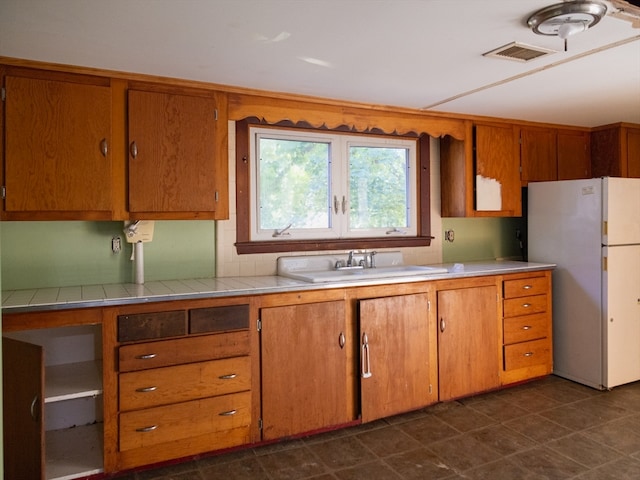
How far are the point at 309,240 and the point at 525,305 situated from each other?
1755 mm

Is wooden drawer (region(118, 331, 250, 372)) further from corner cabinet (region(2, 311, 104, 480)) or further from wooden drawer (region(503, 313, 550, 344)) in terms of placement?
wooden drawer (region(503, 313, 550, 344))

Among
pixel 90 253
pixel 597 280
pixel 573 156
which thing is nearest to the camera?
pixel 90 253

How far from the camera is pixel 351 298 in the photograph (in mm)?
2996

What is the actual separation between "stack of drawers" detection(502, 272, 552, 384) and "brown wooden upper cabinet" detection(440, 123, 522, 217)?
2.15 ft

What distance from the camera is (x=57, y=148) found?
8.23 ft

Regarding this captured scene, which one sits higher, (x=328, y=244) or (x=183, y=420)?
(x=328, y=244)

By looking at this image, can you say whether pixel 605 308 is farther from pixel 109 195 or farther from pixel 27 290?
pixel 27 290

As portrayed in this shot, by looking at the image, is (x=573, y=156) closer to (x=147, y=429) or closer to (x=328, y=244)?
(x=328, y=244)

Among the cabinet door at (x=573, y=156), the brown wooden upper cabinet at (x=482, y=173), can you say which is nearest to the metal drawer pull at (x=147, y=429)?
the brown wooden upper cabinet at (x=482, y=173)

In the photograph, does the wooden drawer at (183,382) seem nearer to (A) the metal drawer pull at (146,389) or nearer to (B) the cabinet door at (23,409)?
(A) the metal drawer pull at (146,389)

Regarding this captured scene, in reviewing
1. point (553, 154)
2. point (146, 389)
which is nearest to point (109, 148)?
point (146, 389)

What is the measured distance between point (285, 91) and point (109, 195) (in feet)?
4.12

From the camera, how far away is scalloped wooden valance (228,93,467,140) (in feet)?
9.95

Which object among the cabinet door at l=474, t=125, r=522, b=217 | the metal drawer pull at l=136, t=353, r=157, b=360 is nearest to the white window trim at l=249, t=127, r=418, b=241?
the cabinet door at l=474, t=125, r=522, b=217
